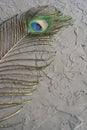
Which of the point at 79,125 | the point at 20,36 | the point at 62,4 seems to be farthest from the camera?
the point at 62,4

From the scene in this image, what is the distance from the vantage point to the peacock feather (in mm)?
889

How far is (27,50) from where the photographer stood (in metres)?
1.07

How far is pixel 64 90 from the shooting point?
0.94 metres

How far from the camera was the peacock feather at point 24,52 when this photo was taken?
0.89m

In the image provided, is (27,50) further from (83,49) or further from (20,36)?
(83,49)

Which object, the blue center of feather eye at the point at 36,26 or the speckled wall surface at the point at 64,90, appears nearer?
the speckled wall surface at the point at 64,90

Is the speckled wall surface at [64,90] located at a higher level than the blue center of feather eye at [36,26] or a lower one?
lower

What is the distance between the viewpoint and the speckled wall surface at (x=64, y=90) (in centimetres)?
85

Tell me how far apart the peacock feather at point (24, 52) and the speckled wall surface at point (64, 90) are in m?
0.03

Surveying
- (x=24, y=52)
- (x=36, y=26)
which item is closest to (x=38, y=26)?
(x=36, y=26)

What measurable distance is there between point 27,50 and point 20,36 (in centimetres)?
8

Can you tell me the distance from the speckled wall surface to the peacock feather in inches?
1.3

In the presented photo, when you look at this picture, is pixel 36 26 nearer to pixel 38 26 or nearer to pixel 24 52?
pixel 38 26

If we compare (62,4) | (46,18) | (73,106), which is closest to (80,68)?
(73,106)
